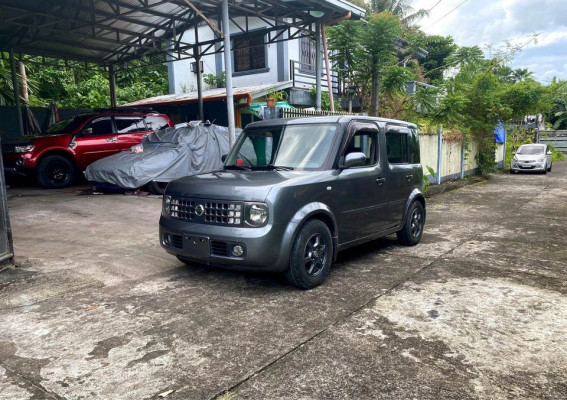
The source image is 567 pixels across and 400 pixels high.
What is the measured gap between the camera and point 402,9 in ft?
105

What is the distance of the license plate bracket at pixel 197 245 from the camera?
13.8 feet

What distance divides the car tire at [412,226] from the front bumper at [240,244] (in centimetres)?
274

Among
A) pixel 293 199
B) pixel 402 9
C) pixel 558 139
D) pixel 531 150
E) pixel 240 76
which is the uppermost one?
pixel 402 9

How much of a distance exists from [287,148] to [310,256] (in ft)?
4.39

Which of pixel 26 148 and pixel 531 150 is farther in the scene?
pixel 531 150

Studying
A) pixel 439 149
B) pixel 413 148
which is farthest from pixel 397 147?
pixel 439 149

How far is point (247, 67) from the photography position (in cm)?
1859

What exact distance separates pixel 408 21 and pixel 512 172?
16.9m

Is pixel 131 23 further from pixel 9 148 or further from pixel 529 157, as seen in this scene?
pixel 529 157

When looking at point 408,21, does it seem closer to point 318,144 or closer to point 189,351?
point 318,144

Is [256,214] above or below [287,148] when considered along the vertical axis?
below

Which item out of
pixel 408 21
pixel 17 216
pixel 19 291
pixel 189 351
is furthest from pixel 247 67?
pixel 408 21

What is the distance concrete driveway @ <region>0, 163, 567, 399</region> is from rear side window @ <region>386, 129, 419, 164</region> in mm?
1306

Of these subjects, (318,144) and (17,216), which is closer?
(318,144)
